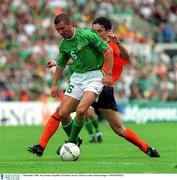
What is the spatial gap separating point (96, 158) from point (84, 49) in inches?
77.1

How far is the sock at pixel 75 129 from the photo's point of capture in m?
13.0

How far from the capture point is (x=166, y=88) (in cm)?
3067

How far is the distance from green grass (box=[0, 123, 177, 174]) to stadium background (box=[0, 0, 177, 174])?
149cm

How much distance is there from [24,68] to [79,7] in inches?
215

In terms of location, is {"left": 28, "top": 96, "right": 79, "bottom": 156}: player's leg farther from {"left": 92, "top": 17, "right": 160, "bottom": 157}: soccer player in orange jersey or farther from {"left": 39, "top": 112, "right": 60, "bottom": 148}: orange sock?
{"left": 92, "top": 17, "right": 160, "bottom": 157}: soccer player in orange jersey

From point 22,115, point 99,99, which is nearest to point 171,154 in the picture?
point 99,99

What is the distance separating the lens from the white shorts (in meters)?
13.1

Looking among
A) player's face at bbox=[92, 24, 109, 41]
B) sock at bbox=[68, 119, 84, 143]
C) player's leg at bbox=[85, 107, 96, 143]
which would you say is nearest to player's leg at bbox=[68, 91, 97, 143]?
sock at bbox=[68, 119, 84, 143]

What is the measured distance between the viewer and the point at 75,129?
1307cm

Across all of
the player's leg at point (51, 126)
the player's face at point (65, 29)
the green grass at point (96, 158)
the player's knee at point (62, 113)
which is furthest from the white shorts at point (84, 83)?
the green grass at point (96, 158)

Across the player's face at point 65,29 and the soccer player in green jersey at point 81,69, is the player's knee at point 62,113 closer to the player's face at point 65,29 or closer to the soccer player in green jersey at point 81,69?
the soccer player in green jersey at point 81,69

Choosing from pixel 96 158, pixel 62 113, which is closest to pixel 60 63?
pixel 62 113

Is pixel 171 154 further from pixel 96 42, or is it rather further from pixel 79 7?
pixel 79 7

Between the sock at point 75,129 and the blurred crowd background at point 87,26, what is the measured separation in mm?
15653
